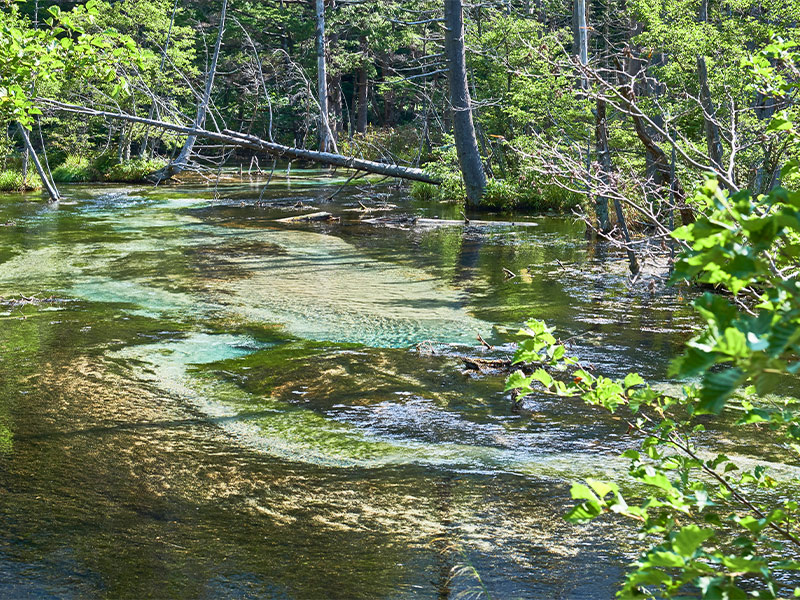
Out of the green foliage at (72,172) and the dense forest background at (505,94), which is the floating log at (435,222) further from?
the green foliage at (72,172)

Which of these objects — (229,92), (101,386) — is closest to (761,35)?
(101,386)

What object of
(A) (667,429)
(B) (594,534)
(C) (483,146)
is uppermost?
(C) (483,146)

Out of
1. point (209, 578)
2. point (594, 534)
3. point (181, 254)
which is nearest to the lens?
point (209, 578)

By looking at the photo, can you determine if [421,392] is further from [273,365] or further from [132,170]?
[132,170]

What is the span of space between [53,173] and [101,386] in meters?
24.4

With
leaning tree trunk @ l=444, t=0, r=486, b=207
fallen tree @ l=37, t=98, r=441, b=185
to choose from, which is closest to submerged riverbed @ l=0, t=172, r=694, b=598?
fallen tree @ l=37, t=98, r=441, b=185

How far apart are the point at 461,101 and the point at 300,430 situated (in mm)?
13265

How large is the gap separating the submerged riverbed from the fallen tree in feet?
5.55

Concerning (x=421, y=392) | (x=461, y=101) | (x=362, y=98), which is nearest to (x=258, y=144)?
(x=421, y=392)

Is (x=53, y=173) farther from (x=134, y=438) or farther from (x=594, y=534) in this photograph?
(x=594, y=534)

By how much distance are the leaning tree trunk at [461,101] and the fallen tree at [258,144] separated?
1.15 m

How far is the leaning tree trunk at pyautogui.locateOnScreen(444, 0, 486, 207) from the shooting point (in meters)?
16.9

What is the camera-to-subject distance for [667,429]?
224 centimetres

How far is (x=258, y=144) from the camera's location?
11078mm
